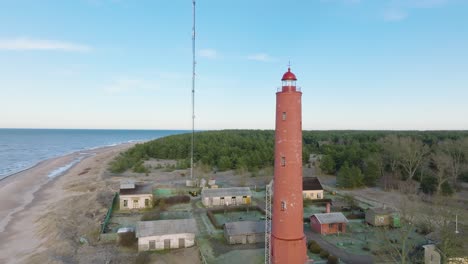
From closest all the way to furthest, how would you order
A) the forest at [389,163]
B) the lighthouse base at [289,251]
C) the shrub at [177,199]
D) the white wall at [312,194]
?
the lighthouse base at [289,251] < the shrub at [177,199] < the white wall at [312,194] < the forest at [389,163]

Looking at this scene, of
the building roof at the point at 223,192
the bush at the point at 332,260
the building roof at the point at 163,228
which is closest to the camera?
the bush at the point at 332,260

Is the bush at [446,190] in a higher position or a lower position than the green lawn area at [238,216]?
higher

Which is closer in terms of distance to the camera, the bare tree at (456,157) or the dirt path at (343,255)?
the dirt path at (343,255)

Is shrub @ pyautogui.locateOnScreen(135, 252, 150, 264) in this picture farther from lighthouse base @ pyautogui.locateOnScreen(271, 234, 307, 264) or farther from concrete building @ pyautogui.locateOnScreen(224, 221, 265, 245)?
lighthouse base @ pyautogui.locateOnScreen(271, 234, 307, 264)

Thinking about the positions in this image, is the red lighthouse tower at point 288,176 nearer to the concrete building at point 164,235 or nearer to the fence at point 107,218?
the concrete building at point 164,235

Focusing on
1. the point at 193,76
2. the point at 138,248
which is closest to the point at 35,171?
the point at 193,76

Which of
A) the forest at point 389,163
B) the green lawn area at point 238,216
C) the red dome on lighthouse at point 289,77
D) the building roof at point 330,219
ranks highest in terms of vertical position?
the red dome on lighthouse at point 289,77

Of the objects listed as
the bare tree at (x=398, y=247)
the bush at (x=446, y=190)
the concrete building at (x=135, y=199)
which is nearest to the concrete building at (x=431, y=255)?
the bare tree at (x=398, y=247)

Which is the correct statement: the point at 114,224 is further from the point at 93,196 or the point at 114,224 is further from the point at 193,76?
the point at 193,76
